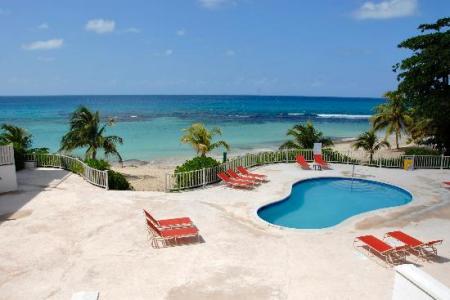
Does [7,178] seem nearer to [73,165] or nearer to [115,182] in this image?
[73,165]

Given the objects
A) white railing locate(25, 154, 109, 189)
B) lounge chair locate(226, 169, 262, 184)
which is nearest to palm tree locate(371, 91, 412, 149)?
lounge chair locate(226, 169, 262, 184)

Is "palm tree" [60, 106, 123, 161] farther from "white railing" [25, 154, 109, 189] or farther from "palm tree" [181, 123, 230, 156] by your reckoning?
"palm tree" [181, 123, 230, 156]

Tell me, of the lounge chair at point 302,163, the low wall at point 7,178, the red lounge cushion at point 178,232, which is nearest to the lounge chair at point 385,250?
the red lounge cushion at point 178,232

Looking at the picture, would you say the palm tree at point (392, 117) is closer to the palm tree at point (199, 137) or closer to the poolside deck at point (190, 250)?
the palm tree at point (199, 137)

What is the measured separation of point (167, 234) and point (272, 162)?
40.3 ft

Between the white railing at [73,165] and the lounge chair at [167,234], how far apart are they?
19.0 ft

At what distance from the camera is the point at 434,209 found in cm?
1373

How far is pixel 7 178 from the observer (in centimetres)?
1496

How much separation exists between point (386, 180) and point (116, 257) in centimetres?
1372

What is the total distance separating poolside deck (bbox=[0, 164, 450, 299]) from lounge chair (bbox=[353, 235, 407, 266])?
370mm

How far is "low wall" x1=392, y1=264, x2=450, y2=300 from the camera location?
12.0 ft

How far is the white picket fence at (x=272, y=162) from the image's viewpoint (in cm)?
1585

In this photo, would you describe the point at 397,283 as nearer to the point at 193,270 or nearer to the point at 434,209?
the point at 193,270

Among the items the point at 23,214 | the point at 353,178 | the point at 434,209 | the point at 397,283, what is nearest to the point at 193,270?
the point at 397,283
